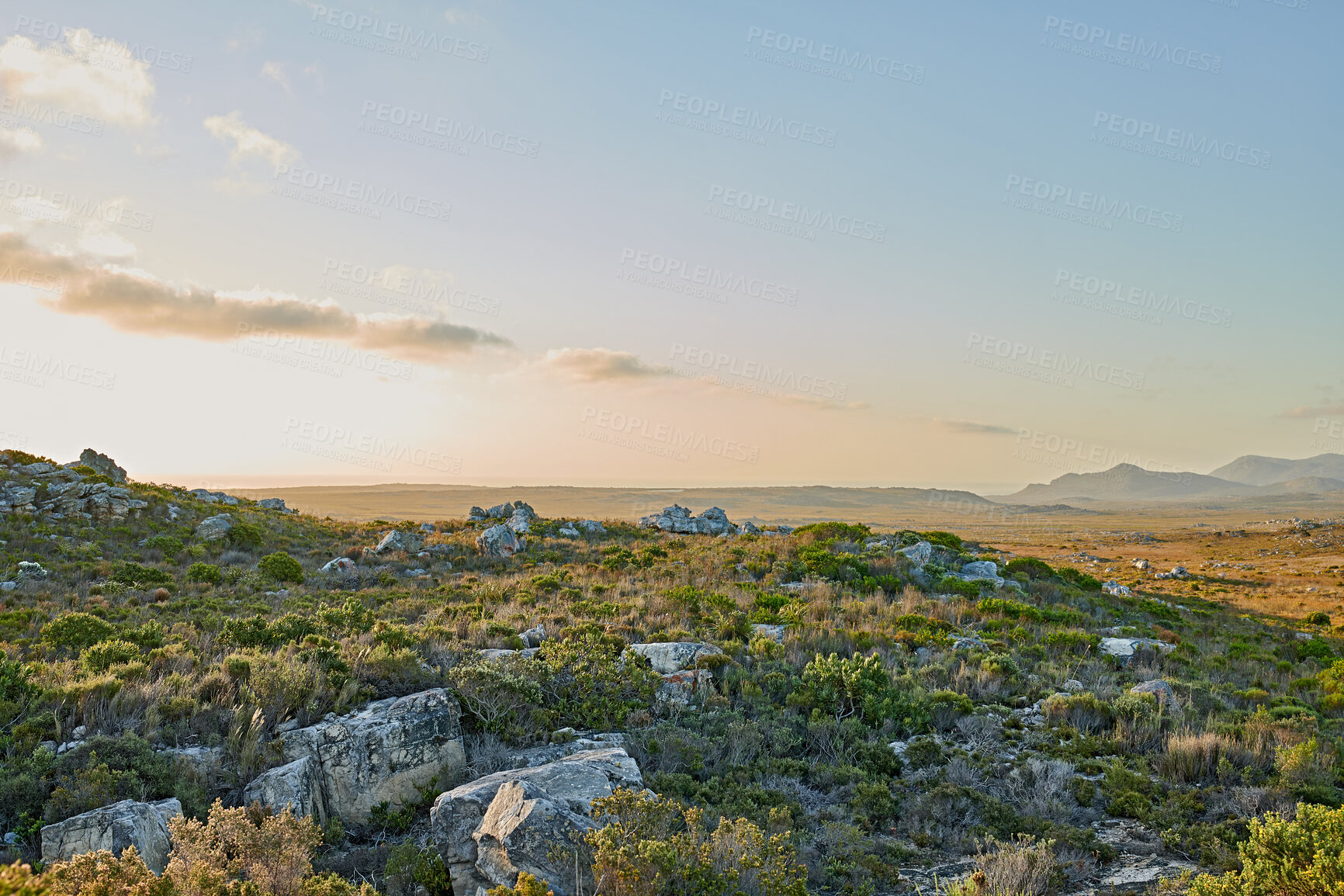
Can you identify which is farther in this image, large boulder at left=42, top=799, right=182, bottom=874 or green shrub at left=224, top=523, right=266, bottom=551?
green shrub at left=224, top=523, right=266, bottom=551

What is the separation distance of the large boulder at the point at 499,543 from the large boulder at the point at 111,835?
20680 mm

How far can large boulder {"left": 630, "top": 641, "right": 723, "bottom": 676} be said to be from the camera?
10430mm

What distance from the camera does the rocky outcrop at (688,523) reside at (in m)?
36.9

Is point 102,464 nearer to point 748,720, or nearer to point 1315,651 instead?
point 748,720

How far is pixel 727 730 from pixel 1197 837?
15.6 feet

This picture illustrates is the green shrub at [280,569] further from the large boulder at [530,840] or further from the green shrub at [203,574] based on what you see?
the large boulder at [530,840]

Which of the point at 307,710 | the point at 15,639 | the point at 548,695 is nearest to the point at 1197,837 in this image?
the point at 548,695

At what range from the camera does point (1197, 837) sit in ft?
19.5

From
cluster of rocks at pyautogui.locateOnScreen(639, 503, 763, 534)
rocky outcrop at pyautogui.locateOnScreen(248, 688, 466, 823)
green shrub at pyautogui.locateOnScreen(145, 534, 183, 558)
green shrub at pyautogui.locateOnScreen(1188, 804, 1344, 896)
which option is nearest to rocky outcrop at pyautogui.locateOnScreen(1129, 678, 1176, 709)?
green shrub at pyautogui.locateOnScreen(1188, 804, 1344, 896)

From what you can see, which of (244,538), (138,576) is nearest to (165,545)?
(244,538)

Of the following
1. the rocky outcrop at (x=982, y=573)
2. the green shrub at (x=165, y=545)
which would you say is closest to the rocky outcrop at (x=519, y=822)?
the rocky outcrop at (x=982, y=573)

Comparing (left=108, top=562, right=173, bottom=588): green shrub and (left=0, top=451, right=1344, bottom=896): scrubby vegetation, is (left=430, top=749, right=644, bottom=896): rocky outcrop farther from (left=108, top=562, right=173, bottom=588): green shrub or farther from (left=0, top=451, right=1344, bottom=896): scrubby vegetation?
(left=108, top=562, right=173, bottom=588): green shrub

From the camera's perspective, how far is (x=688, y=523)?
37.6 meters

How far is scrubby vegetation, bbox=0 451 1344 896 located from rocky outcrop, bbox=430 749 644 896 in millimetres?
305
